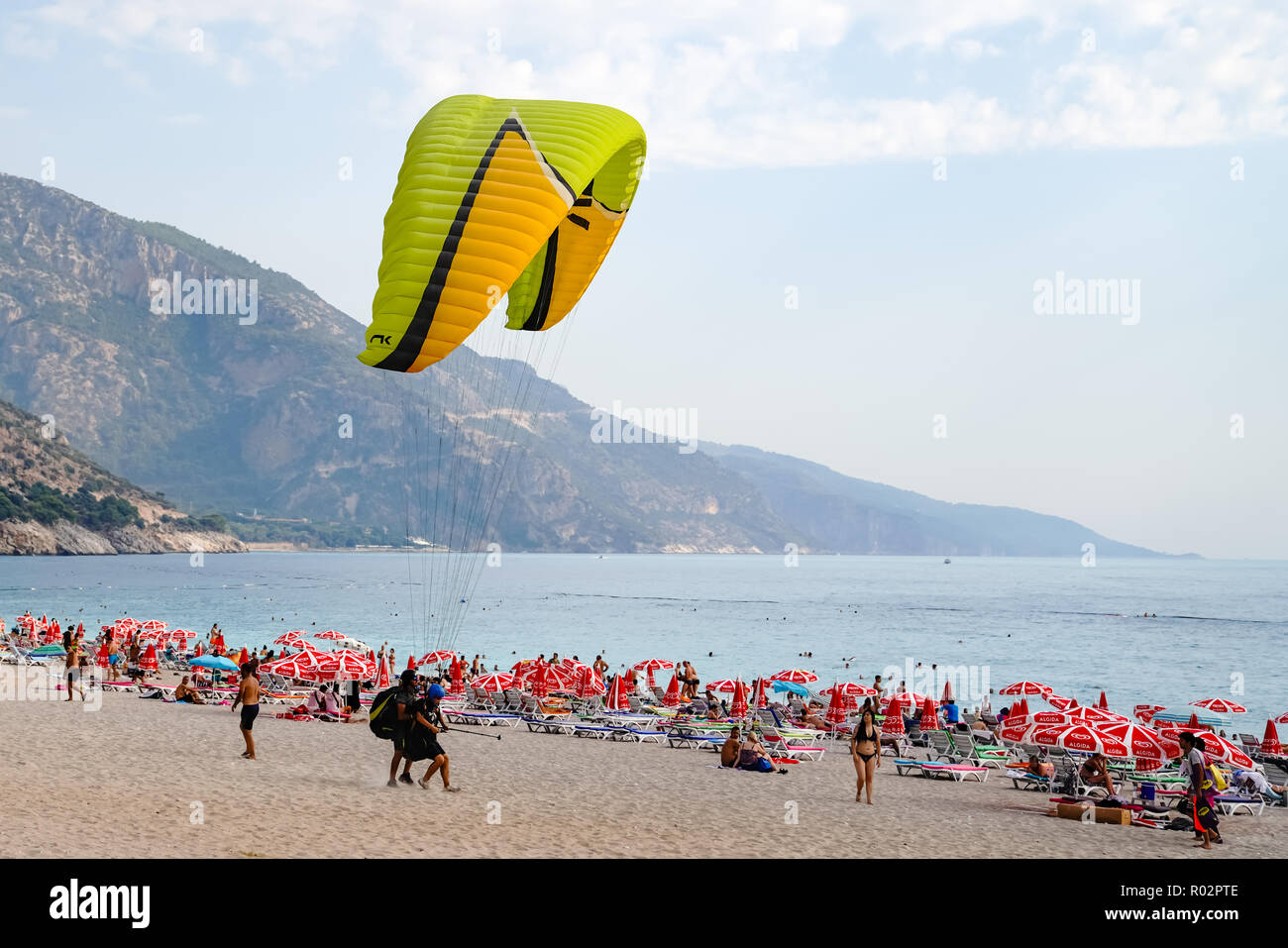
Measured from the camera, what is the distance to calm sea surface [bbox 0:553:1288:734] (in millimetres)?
53219

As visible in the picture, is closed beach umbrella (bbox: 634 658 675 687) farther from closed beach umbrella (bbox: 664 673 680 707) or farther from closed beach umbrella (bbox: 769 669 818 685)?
closed beach umbrella (bbox: 664 673 680 707)

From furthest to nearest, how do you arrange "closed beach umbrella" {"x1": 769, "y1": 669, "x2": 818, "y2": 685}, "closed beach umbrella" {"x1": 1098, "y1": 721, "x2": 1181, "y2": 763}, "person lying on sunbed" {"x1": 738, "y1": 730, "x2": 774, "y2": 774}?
"closed beach umbrella" {"x1": 769, "y1": 669, "x2": 818, "y2": 685} → "person lying on sunbed" {"x1": 738, "y1": 730, "x2": 774, "y2": 774} → "closed beach umbrella" {"x1": 1098, "y1": 721, "x2": 1181, "y2": 763}

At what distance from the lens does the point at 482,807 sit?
1194cm

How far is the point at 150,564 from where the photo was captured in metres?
144

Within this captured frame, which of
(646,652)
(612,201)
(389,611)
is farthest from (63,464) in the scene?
(612,201)

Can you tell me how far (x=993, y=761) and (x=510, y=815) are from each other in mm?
10286

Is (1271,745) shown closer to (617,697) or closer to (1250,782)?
(1250,782)

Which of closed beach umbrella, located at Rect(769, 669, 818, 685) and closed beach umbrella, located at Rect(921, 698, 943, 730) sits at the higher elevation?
closed beach umbrella, located at Rect(921, 698, 943, 730)

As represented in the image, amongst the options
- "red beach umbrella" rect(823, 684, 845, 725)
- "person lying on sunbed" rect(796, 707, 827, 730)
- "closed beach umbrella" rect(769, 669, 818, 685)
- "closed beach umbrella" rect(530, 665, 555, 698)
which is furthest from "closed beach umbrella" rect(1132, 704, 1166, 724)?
"closed beach umbrella" rect(530, 665, 555, 698)

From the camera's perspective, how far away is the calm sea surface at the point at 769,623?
53.2 m

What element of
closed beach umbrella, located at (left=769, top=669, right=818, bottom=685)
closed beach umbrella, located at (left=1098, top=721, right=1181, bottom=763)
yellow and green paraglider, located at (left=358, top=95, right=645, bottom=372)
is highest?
Result: yellow and green paraglider, located at (left=358, top=95, right=645, bottom=372)

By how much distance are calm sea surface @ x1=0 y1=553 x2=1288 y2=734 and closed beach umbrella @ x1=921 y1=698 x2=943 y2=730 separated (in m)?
19.8

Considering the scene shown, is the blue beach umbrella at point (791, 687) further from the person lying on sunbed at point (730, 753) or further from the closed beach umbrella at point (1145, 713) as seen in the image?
the person lying on sunbed at point (730, 753)

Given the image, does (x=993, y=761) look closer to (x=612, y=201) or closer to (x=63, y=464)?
(x=612, y=201)
